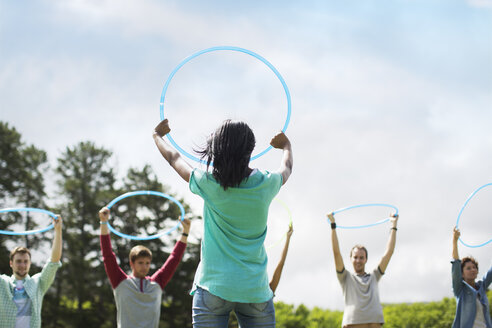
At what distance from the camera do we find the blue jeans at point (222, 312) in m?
2.98

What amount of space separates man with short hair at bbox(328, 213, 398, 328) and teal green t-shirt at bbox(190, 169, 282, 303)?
15.3 ft

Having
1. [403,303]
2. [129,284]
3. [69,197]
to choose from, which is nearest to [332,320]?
[403,303]

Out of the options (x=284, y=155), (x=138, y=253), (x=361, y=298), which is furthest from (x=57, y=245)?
(x=284, y=155)

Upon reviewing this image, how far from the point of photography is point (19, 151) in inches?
1086

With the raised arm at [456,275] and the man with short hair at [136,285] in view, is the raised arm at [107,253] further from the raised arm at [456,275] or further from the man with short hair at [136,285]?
the raised arm at [456,275]

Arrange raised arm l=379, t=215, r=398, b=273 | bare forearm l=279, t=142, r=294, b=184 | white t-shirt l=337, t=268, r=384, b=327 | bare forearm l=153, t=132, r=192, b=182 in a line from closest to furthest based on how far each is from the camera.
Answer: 1. bare forearm l=153, t=132, r=192, b=182
2. bare forearm l=279, t=142, r=294, b=184
3. white t-shirt l=337, t=268, r=384, b=327
4. raised arm l=379, t=215, r=398, b=273

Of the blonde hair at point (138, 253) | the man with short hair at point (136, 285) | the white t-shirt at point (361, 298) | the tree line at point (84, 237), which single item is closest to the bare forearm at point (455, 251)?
the white t-shirt at point (361, 298)

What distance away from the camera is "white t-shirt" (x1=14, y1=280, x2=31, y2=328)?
652cm

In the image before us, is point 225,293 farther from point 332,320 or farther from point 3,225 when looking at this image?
point 3,225

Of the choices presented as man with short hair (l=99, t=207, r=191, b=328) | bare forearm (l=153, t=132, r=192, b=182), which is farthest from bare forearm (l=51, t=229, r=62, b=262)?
bare forearm (l=153, t=132, r=192, b=182)

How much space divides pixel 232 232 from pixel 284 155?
771mm

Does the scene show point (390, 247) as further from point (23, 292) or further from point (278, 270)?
point (23, 292)

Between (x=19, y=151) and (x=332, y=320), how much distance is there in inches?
751

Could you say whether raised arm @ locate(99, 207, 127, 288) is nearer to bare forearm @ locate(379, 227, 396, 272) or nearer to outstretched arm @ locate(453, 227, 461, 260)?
bare forearm @ locate(379, 227, 396, 272)
